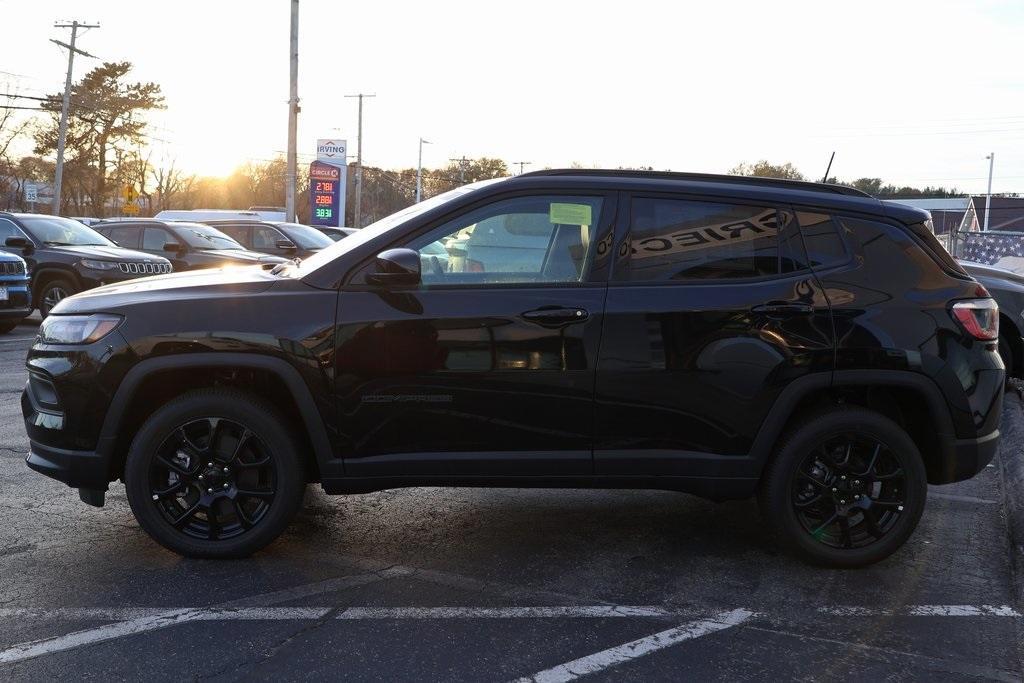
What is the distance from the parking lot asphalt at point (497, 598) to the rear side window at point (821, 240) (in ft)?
4.74

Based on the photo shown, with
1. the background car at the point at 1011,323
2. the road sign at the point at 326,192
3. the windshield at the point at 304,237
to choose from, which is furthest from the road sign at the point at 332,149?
the background car at the point at 1011,323

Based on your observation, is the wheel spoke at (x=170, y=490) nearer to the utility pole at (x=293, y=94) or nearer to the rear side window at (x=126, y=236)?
the rear side window at (x=126, y=236)

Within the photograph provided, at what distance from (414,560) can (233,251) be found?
41.3 ft

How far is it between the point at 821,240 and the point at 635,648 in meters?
2.07

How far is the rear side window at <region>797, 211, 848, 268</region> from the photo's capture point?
14.6ft

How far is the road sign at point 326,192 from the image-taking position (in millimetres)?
42219

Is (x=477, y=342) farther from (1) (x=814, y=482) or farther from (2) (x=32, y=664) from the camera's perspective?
(2) (x=32, y=664)

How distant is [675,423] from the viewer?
A: 14.2 feet

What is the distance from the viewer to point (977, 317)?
4.47m

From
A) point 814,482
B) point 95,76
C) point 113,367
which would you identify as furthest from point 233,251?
point 95,76

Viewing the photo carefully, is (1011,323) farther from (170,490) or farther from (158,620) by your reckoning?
(158,620)

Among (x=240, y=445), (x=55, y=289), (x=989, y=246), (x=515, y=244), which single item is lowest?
(x=240, y=445)

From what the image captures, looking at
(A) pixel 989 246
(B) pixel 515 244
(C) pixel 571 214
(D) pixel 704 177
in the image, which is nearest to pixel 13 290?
(B) pixel 515 244

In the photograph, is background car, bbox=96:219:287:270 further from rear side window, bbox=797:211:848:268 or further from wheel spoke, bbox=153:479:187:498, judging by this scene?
rear side window, bbox=797:211:848:268
